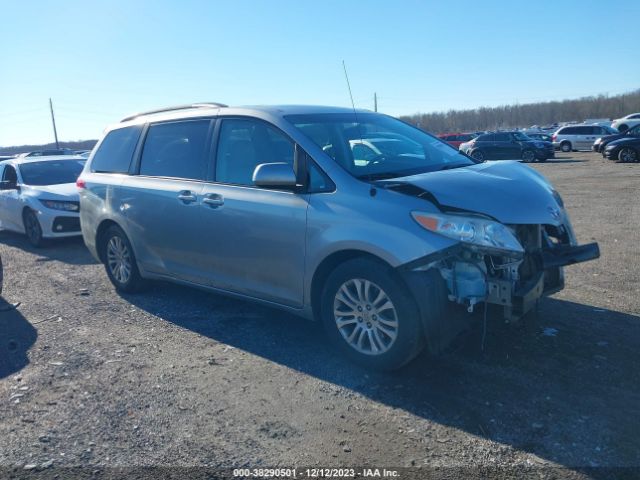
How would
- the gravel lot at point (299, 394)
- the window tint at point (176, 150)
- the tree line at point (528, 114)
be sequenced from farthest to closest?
the tree line at point (528, 114) < the window tint at point (176, 150) < the gravel lot at point (299, 394)

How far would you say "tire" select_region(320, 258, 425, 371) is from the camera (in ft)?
13.2

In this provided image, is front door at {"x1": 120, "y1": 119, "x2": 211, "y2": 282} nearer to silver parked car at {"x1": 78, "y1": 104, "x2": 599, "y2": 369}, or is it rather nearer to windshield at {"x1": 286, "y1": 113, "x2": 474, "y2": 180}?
silver parked car at {"x1": 78, "y1": 104, "x2": 599, "y2": 369}

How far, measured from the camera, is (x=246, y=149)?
17.0 ft

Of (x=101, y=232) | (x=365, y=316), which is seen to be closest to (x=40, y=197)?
(x=101, y=232)

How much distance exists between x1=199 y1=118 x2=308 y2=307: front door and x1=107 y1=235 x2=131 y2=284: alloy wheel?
59.7 inches

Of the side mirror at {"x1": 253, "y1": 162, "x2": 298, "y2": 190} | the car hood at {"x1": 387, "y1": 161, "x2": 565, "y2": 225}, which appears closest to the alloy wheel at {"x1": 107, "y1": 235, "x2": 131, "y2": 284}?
the side mirror at {"x1": 253, "y1": 162, "x2": 298, "y2": 190}

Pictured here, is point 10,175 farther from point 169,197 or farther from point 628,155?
point 628,155

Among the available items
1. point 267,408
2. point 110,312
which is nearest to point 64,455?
point 267,408

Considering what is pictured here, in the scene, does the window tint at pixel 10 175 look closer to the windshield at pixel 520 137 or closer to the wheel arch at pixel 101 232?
the wheel arch at pixel 101 232

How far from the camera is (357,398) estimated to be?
3.98 m

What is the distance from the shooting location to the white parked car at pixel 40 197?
990 centimetres

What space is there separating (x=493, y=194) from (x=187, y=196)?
276 centimetres

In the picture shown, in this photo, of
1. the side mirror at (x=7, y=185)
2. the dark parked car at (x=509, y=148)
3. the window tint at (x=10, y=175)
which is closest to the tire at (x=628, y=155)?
the dark parked car at (x=509, y=148)

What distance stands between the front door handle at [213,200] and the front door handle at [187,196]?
16 cm
